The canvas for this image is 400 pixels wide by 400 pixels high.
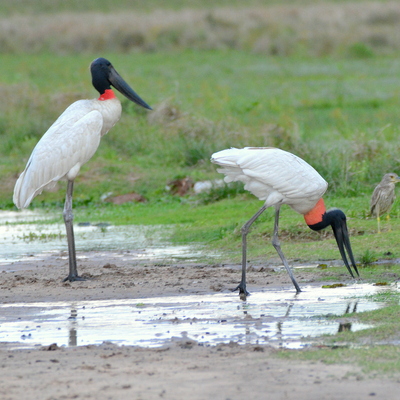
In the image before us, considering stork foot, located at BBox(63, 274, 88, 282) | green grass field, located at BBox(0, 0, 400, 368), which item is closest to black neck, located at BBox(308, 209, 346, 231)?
green grass field, located at BBox(0, 0, 400, 368)

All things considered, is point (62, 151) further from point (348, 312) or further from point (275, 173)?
point (348, 312)

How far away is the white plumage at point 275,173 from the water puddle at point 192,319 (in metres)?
0.86

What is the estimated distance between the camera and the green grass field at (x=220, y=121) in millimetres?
11633

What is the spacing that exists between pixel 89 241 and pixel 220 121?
234 inches

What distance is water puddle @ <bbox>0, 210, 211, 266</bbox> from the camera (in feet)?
33.7

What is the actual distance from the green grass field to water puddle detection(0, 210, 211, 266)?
364 millimetres

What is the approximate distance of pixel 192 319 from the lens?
645cm

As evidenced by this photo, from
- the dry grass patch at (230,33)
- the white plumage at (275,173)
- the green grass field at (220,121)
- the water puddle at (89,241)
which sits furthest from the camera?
the dry grass patch at (230,33)

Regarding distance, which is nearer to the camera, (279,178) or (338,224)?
(279,178)

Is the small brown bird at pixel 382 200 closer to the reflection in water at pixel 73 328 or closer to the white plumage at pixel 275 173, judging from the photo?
the white plumage at pixel 275 173

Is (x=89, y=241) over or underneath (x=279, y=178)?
underneath

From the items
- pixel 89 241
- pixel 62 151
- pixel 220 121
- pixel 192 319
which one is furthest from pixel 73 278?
pixel 220 121

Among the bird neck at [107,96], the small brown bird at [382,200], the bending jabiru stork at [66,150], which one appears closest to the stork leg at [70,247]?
the bending jabiru stork at [66,150]

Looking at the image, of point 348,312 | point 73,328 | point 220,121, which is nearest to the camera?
point 73,328
